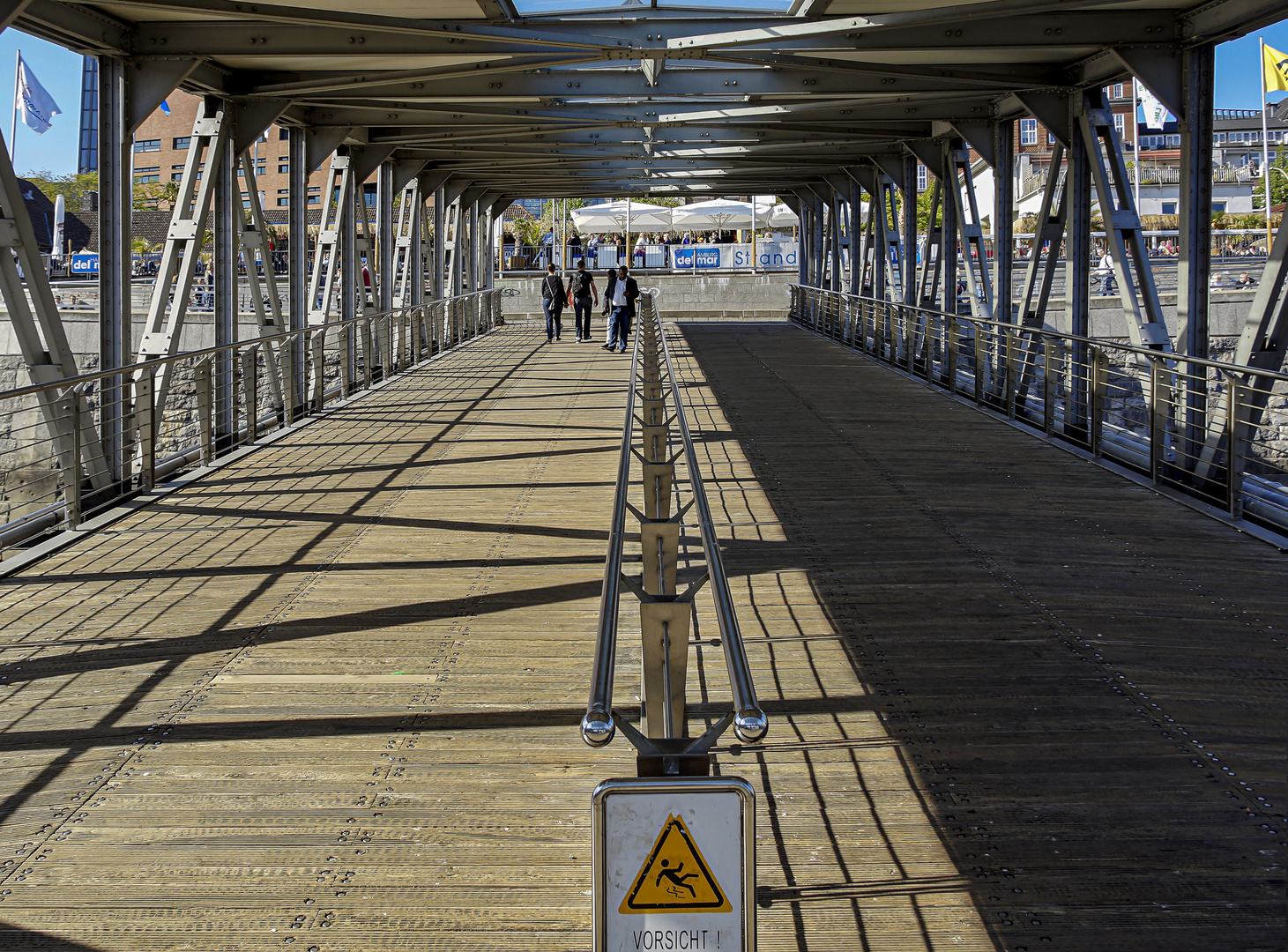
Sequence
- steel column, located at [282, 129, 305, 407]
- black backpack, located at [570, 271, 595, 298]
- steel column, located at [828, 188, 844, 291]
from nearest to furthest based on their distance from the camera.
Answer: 1. steel column, located at [282, 129, 305, 407]
2. black backpack, located at [570, 271, 595, 298]
3. steel column, located at [828, 188, 844, 291]

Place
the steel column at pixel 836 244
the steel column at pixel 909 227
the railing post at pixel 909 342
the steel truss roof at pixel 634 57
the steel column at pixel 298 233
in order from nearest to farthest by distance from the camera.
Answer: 1. the steel truss roof at pixel 634 57
2. the steel column at pixel 298 233
3. the railing post at pixel 909 342
4. the steel column at pixel 909 227
5. the steel column at pixel 836 244

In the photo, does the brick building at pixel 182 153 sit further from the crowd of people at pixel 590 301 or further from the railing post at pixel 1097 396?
the railing post at pixel 1097 396

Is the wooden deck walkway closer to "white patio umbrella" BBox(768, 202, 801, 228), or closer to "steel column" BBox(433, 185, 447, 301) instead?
"steel column" BBox(433, 185, 447, 301)

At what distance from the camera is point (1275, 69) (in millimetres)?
32062

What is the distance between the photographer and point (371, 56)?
10.4 meters

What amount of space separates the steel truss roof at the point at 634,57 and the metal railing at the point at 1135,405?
2.28m

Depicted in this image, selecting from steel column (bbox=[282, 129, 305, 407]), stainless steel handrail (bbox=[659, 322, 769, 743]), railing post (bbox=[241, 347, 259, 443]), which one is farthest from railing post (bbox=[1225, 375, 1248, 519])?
steel column (bbox=[282, 129, 305, 407])

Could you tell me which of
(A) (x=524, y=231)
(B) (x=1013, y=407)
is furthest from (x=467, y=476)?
(A) (x=524, y=231)

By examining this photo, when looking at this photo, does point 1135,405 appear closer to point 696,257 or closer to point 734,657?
point 734,657

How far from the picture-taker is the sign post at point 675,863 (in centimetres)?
188

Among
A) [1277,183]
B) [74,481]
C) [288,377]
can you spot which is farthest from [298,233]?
[1277,183]

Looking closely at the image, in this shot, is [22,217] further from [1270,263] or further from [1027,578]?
[1270,263]

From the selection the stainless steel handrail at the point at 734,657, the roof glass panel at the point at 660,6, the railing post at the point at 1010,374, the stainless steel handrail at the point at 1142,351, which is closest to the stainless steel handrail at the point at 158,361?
the roof glass panel at the point at 660,6

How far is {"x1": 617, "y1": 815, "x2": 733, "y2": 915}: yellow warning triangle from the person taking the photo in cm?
189
